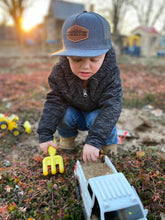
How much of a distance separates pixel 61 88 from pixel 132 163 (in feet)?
3.43

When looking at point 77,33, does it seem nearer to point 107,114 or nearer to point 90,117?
Answer: point 107,114

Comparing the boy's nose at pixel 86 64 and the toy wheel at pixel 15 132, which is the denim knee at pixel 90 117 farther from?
the toy wheel at pixel 15 132

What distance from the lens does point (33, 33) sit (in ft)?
91.0

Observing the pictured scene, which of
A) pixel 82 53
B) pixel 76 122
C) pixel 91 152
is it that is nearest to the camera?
pixel 82 53

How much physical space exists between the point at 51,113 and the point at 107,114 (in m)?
0.58

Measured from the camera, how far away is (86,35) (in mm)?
1541

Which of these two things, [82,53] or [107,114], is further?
[107,114]

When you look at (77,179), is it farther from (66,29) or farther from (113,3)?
(113,3)

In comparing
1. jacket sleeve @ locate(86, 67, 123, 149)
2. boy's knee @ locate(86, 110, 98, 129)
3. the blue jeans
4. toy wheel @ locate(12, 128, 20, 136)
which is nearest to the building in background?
toy wheel @ locate(12, 128, 20, 136)

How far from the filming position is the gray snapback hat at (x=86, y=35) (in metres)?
1.53

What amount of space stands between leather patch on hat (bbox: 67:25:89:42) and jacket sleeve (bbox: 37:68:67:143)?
611mm

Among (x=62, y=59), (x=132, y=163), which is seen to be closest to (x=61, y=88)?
Result: (x=62, y=59)

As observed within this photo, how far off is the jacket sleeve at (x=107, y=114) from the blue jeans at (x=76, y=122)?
24 centimetres

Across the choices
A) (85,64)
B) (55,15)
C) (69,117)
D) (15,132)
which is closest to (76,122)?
(69,117)
